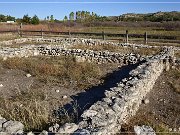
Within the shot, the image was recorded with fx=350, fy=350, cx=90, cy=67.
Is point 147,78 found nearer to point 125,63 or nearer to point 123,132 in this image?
point 123,132

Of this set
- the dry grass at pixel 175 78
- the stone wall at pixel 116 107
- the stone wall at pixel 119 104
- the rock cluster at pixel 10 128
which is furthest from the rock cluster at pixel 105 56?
the rock cluster at pixel 10 128

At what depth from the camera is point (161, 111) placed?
1020 cm

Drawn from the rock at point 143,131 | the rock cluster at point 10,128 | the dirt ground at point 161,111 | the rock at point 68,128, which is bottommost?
the dirt ground at point 161,111

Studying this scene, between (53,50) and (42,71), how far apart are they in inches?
227

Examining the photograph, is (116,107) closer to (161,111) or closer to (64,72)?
(161,111)

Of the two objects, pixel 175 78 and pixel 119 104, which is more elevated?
pixel 119 104

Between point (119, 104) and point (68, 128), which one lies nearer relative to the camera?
point (68, 128)

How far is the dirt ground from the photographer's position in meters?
8.20

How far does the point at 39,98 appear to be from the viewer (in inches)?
424

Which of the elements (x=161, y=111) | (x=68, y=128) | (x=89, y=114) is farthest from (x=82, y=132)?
(x=161, y=111)

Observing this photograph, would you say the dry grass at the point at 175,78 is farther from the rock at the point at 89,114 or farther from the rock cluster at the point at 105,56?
the rock at the point at 89,114

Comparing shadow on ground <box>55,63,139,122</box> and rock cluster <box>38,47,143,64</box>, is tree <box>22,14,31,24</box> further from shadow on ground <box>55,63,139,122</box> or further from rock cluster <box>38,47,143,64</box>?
shadow on ground <box>55,63,139,122</box>

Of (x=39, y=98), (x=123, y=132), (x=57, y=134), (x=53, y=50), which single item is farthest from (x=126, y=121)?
(x=53, y=50)

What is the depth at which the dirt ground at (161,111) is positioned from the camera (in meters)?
8.20
